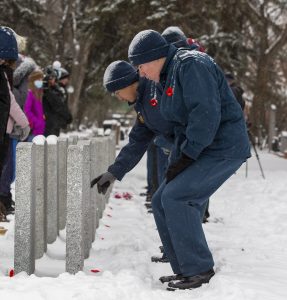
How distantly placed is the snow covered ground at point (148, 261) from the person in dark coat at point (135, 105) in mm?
739

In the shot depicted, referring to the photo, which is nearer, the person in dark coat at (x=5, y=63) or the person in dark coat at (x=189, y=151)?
the person in dark coat at (x=189, y=151)

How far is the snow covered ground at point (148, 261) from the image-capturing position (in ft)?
12.2

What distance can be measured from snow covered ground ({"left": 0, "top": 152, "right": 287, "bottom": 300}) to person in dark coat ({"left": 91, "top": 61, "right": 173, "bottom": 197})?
739 mm

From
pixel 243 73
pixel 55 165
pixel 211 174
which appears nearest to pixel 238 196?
pixel 55 165

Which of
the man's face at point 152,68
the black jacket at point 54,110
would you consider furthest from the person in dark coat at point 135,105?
the black jacket at point 54,110

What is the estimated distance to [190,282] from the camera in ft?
13.1

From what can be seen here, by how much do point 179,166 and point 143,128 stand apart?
101 cm

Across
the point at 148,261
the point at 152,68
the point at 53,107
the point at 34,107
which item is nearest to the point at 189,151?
the point at 152,68

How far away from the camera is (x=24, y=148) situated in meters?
4.06

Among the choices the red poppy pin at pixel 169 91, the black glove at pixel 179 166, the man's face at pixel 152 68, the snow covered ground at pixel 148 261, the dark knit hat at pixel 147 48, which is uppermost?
the dark knit hat at pixel 147 48

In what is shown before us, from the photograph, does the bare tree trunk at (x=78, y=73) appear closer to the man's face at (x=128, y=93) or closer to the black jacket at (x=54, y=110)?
the black jacket at (x=54, y=110)

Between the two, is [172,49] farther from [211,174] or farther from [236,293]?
[236,293]

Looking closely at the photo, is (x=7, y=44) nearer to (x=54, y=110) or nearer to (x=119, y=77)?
(x=119, y=77)

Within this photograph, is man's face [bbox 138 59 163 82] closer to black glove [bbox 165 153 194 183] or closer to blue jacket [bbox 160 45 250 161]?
blue jacket [bbox 160 45 250 161]
